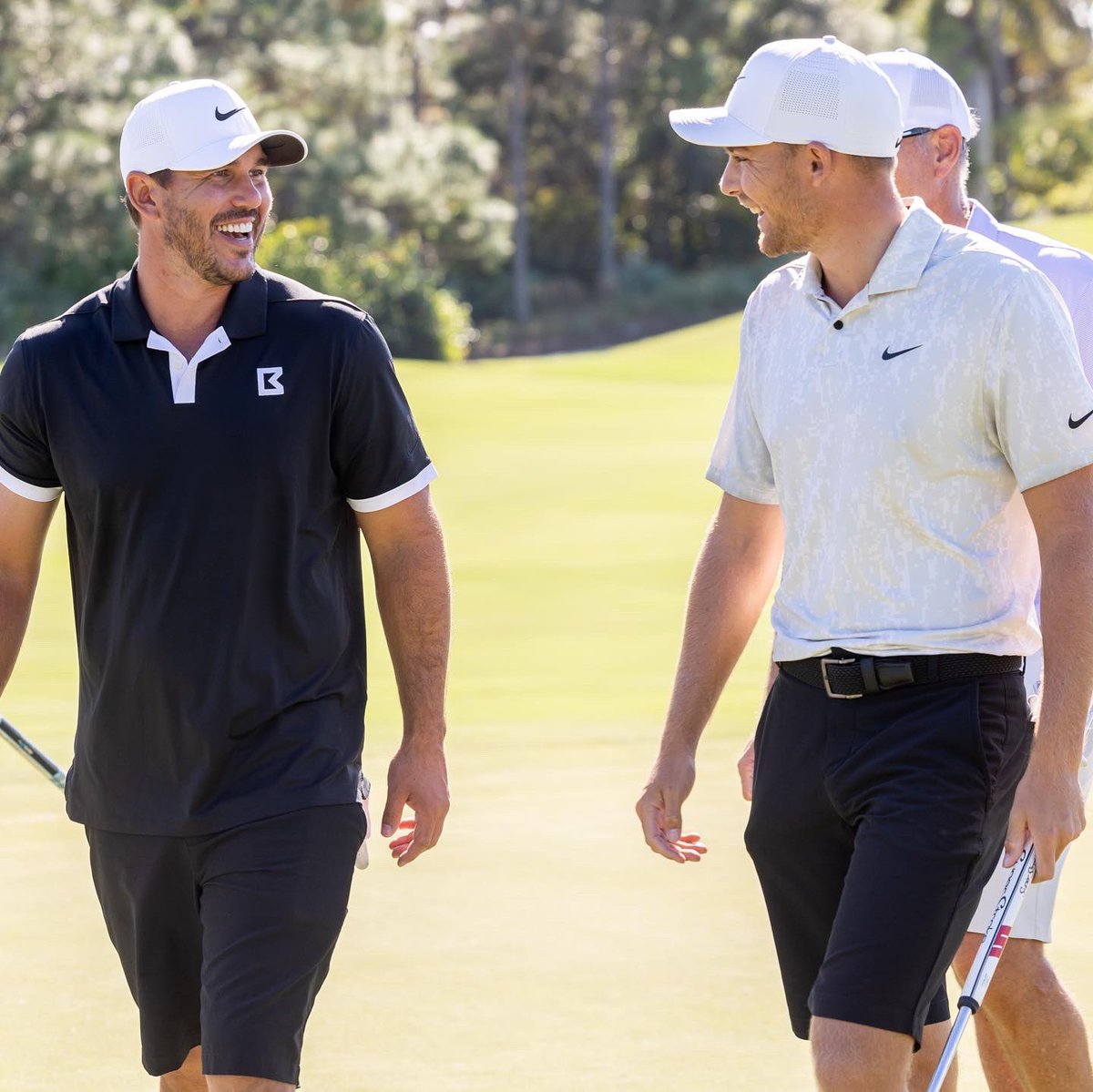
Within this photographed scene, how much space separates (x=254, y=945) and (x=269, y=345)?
99 centimetres

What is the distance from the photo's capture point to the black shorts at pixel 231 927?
10.8 feet

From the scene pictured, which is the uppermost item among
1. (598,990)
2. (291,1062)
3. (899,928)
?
(899,928)

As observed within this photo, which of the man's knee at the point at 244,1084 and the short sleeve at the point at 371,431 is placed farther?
the short sleeve at the point at 371,431

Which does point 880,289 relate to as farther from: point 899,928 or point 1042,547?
point 899,928

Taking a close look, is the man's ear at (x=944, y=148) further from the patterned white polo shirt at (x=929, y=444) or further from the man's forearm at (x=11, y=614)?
the man's forearm at (x=11, y=614)

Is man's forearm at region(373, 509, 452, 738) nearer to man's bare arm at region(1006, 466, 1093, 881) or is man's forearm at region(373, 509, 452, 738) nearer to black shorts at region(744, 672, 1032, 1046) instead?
black shorts at region(744, 672, 1032, 1046)

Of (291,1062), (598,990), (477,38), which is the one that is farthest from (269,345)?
(477,38)

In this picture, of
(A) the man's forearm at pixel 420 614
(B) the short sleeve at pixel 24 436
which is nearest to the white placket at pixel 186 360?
(B) the short sleeve at pixel 24 436

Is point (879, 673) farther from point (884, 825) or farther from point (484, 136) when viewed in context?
point (484, 136)

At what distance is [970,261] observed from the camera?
10.6 feet

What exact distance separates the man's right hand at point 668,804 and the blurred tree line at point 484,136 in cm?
3452

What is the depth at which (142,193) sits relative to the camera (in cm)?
364

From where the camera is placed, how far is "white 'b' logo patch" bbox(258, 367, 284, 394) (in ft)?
11.3

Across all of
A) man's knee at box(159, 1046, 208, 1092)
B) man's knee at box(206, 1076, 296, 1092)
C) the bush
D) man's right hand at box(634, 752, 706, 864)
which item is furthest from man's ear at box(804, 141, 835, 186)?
the bush
